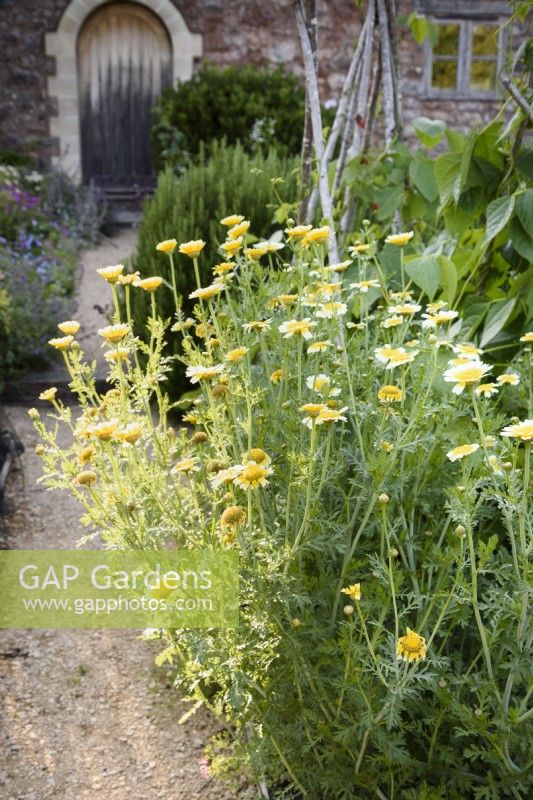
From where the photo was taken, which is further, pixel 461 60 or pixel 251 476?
pixel 461 60

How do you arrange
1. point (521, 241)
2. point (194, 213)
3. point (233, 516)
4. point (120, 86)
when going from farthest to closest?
point (120, 86) < point (194, 213) < point (521, 241) < point (233, 516)

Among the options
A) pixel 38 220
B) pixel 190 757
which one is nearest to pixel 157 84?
pixel 38 220

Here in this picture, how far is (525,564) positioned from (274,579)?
46cm

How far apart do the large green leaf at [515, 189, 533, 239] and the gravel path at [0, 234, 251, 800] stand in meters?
1.52

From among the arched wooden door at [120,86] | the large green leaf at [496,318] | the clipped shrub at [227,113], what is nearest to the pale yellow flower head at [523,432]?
the large green leaf at [496,318]

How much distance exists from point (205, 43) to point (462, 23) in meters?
2.99

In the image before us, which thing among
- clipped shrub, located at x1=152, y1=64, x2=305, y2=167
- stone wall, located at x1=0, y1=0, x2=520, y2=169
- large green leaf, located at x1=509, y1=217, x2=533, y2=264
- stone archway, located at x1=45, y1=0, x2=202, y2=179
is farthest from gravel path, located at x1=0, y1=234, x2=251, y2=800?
stone wall, located at x1=0, y1=0, x2=520, y2=169

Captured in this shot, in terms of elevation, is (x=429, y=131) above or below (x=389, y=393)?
above

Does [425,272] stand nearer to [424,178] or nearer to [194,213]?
[424,178]

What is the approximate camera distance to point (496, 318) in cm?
228

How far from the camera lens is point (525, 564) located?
128 centimetres

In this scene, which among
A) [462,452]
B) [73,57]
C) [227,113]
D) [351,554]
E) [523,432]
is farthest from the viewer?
[73,57]

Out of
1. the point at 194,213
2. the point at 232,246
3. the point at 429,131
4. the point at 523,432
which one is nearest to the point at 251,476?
the point at 523,432

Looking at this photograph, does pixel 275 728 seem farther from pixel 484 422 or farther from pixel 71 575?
pixel 71 575
